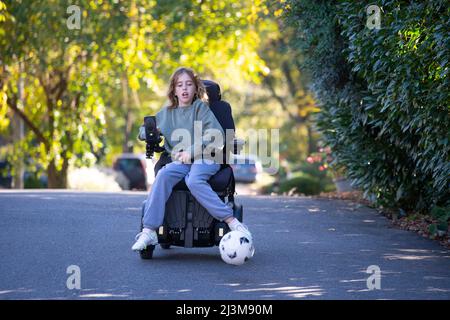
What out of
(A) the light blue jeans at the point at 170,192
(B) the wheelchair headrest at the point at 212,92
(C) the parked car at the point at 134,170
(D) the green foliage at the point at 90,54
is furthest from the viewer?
(C) the parked car at the point at 134,170

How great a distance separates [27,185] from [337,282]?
23412 mm

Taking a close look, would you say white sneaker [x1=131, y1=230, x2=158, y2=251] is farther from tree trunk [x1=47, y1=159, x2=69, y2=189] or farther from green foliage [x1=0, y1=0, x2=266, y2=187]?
tree trunk [x1=47, y1=159, x2=69, y2=189]

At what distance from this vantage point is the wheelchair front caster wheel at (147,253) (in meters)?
8.76

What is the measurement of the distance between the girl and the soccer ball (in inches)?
6.1

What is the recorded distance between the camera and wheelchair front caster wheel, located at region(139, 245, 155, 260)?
876 cm

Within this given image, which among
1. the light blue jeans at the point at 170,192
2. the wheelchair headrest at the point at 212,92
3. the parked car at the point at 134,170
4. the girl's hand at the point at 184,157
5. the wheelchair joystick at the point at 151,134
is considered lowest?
the parked car at the point at 134,170

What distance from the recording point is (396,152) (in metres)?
12.4

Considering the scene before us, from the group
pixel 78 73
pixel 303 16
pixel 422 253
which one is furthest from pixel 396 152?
pixel 78 73

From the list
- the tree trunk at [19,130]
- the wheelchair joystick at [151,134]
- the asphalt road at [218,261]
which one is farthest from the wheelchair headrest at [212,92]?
the tree trunk at [19,130]

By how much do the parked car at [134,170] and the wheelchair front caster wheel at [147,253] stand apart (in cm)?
2276

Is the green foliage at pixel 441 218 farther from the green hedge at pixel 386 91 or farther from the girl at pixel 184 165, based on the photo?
the girl at pixel 184 165

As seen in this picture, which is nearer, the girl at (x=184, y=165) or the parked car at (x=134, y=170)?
the girl at (x=184, y=165)

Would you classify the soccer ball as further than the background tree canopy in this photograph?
No

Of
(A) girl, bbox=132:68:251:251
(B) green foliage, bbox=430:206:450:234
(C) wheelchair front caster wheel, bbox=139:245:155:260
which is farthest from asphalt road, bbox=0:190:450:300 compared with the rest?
(A) girl, bbox=132:68:251:251
